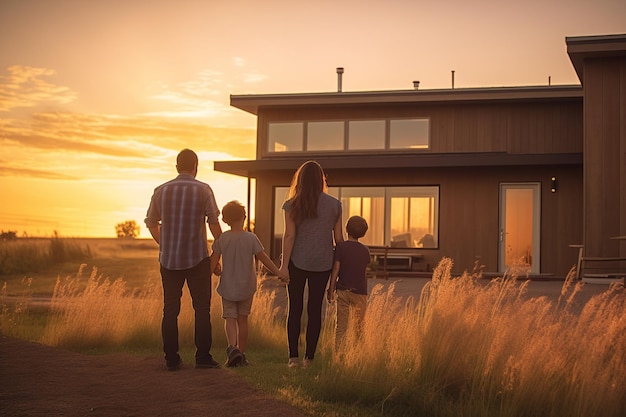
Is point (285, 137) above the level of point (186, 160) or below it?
above

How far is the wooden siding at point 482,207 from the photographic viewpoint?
71.1 ft

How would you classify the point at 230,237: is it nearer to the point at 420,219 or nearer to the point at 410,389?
the point at 410,389

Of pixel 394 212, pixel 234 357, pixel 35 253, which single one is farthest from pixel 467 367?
pixel 35 253

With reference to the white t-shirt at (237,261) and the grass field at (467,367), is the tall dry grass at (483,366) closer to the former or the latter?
the grass field at (467,367)

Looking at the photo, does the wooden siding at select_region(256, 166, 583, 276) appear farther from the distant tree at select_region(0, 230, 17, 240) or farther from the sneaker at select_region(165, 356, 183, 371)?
the sneaker at select_region(165, 356, 183, 371)

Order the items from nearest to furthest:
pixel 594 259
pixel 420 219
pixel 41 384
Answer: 1. pixel 41 384
2. pixel 594 259
3. pixel 420 219

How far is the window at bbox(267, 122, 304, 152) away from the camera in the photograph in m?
24.3

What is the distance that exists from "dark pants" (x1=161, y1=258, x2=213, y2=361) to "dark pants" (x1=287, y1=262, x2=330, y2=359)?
0.74 meters

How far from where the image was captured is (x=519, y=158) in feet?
68.8

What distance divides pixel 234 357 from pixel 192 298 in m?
0.67

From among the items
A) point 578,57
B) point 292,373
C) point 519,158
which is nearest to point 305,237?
point 292,373

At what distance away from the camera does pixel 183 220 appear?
7.63 meters

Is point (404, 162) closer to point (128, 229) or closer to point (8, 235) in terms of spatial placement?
point (8, 235)

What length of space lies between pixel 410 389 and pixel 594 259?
10.7 m
